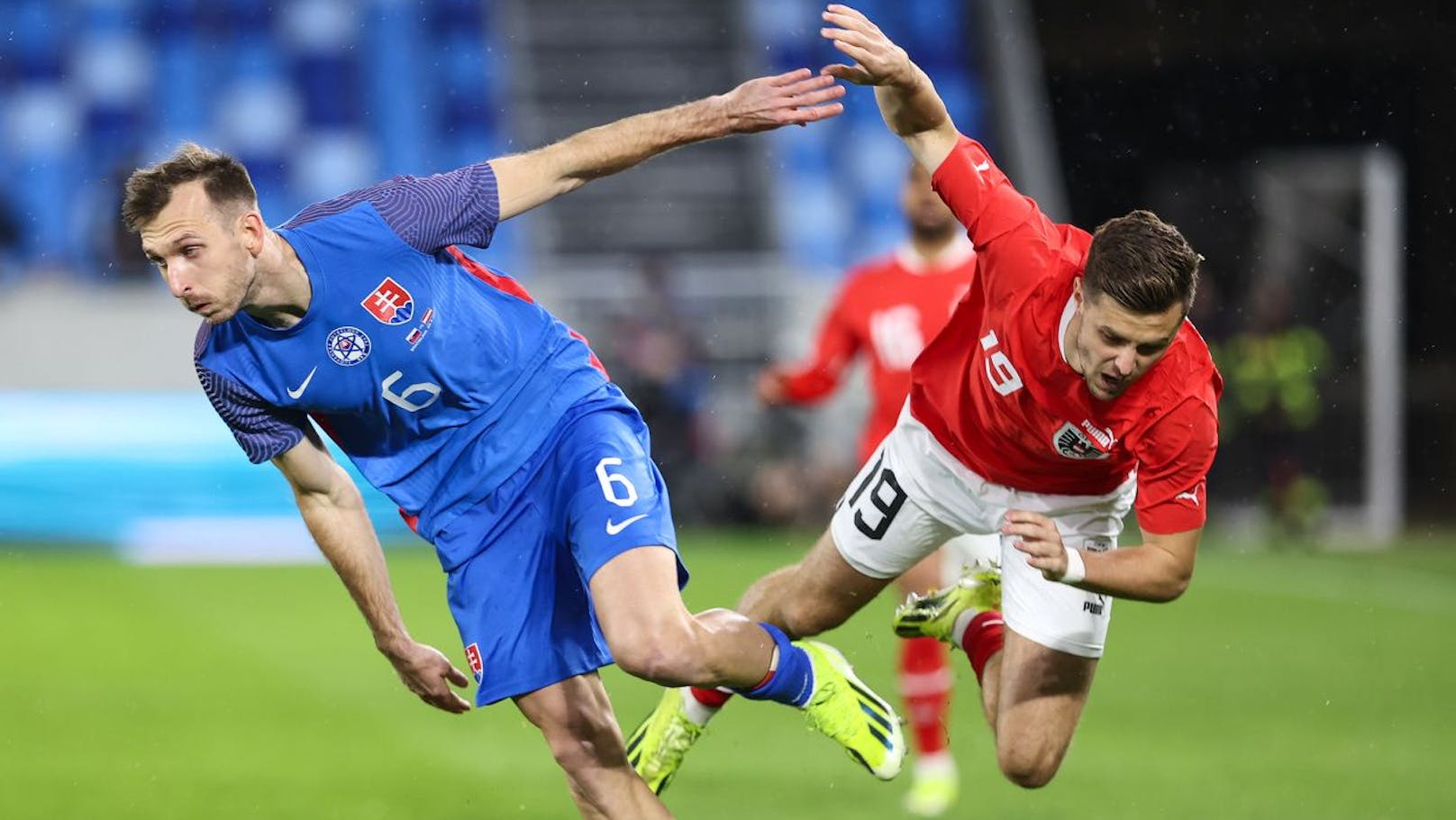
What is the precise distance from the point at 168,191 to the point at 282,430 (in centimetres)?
74

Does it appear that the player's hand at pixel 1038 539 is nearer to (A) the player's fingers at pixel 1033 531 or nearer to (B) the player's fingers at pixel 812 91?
(A) the player's fingers at pixel 1033 531

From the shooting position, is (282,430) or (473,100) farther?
(473,100)

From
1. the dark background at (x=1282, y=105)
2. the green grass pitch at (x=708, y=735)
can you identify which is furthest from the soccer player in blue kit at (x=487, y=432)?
the dark background at (x=1282, y=105)

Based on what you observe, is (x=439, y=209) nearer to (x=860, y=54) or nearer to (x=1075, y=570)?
(x=860, y=54)

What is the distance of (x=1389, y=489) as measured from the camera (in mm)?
17641

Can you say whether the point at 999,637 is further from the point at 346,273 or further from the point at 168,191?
the point at 168,191

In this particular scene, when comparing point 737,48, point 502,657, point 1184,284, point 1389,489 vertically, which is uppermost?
point 1184,284

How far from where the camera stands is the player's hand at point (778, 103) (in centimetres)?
520

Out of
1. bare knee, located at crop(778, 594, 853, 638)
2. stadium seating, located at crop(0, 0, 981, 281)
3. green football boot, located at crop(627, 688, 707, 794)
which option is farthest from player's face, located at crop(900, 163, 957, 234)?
stadium seating, located at crop(0, 0, 981, 281)

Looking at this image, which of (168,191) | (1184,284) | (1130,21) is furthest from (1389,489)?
(168,191)

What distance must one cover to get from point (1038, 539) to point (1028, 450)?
93 cm

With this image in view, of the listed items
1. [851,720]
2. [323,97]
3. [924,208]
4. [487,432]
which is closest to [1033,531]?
[851,720]

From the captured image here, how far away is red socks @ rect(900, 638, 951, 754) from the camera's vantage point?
7.45 metres

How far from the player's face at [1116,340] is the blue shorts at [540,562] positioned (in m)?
1.21
